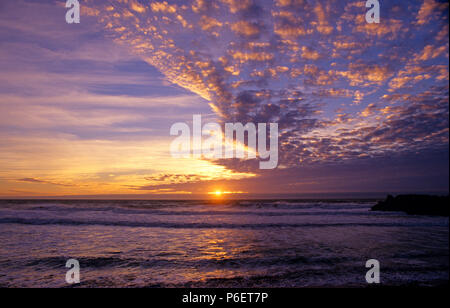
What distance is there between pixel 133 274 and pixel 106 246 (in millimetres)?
5004

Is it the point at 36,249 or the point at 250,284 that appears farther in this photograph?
the point at 36,249

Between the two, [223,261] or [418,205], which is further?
[418,205]

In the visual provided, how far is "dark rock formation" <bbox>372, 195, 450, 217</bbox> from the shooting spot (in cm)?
2966

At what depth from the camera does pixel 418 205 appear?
3192 cm

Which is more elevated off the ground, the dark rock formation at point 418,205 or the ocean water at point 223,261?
the ocean water at point 223,261

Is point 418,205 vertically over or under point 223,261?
under

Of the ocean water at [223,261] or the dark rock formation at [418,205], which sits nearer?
the ocean water at [223,261]

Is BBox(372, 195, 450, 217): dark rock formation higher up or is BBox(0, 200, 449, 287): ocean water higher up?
BBox(0, 200, 449, 287): ocean water

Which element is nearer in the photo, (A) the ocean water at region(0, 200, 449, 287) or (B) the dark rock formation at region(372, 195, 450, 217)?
(A) the ocean water at region(0, 200, 449, 287)

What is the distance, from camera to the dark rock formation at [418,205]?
97.3 feet

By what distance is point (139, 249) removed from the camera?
11.7 meters
